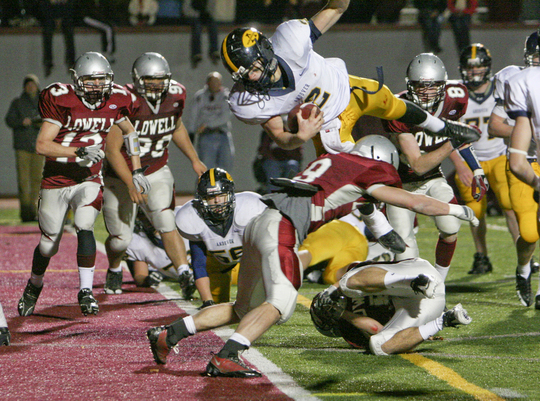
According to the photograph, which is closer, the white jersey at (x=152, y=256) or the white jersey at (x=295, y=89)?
the white jersey at (x=295, y=89)

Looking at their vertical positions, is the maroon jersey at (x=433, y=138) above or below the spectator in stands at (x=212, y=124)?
above

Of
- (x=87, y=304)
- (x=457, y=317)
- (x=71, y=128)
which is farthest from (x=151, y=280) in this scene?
(x=457, y=317)

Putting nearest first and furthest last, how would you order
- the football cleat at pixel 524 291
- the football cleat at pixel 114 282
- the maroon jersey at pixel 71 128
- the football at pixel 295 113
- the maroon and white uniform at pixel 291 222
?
the maroon and white uniform at pixel 291 222
the football at pixel 295 113
the maroon jersey at pixel 71 128
the football cleat at pixel 524 291
the football cleat at pixel 114 282

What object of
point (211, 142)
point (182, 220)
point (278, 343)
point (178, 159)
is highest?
point (182, 220)

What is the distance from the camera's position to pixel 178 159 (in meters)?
14.6

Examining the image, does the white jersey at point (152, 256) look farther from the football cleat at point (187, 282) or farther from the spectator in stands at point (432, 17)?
the spectator in stands at point (432, 17)

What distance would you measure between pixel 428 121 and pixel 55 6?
10.1 m

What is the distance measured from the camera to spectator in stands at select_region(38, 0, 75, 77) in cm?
1328

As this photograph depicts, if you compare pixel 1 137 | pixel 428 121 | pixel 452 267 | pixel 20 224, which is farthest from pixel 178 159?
pixel 428 121

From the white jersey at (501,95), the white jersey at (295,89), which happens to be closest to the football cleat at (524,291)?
the white jersey at (501,95)

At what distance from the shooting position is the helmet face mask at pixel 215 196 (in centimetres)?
461

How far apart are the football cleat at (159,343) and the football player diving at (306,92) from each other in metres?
1.07

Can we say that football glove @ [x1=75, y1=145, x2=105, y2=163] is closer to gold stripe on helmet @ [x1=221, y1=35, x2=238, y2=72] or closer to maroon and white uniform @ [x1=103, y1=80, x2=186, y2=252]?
maroon and white uniform @ [x1=103, y1=80, x2=186, y2=252]

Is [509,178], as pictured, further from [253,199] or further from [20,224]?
[20,224]
